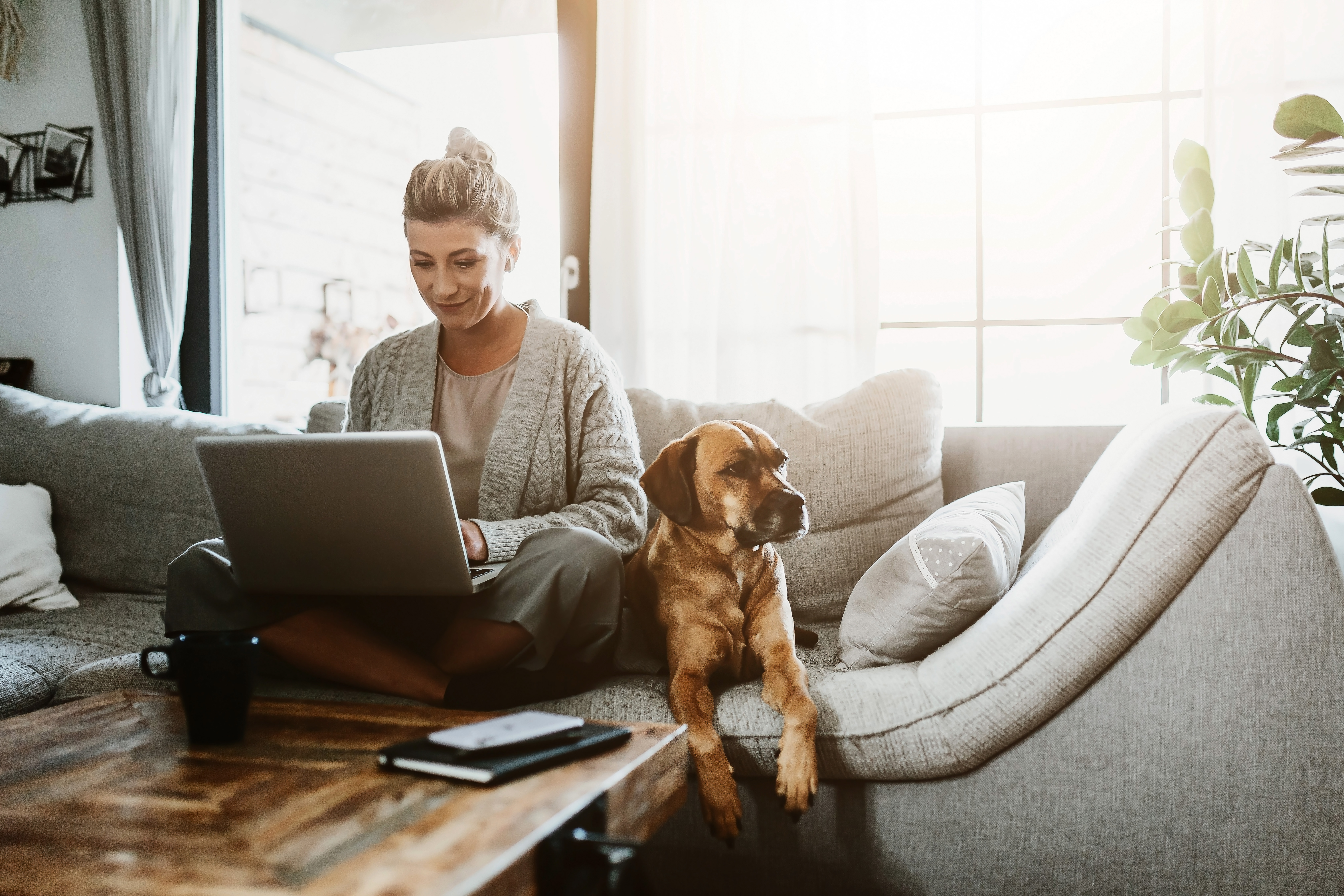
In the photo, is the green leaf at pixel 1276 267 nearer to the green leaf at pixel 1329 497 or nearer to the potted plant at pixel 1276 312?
the potted plant at pixel 1276 312

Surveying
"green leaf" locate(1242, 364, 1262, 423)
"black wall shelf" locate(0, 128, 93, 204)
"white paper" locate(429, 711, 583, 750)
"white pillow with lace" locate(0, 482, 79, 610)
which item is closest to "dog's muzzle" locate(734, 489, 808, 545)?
"white paper" locate(429, 711, 583, 750)

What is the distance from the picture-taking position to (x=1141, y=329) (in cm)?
184

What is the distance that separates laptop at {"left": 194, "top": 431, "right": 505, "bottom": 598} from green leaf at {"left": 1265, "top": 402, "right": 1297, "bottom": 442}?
147 cm

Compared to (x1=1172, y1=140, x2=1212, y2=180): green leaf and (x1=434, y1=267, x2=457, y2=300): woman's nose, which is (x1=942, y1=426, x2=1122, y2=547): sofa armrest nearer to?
(x1=1172, y1=140, x2=1212, y2=180): green leaf

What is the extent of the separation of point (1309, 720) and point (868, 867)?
55 cm

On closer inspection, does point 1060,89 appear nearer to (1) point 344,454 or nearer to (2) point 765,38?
(2) point 765,38

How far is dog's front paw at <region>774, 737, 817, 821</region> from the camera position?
3.46 ft

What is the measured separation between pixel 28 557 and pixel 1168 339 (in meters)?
2.43

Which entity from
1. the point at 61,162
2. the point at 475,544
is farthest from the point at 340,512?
the point at 61,162

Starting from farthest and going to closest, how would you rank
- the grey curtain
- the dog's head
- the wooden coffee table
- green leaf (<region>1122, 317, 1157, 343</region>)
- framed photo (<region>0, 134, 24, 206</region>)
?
1. framed photo (<region>0, 134, 24, 206</region>)
2. the grey curtain
3. green leaf (<region>1122, 317, 1157, 343</region>)
4. the dog's head
5. the wooden coffee table

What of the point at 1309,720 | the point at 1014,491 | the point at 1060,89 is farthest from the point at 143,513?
→ the point at 1060,89

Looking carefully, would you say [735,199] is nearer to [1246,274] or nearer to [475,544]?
[1246,274]

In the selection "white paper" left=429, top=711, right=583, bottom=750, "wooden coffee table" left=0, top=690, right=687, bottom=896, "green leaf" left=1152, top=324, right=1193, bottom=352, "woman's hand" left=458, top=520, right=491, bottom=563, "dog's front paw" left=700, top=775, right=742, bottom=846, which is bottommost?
"dog's front paw" left=700, top=775, right=742, bottom=846

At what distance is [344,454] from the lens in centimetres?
103
